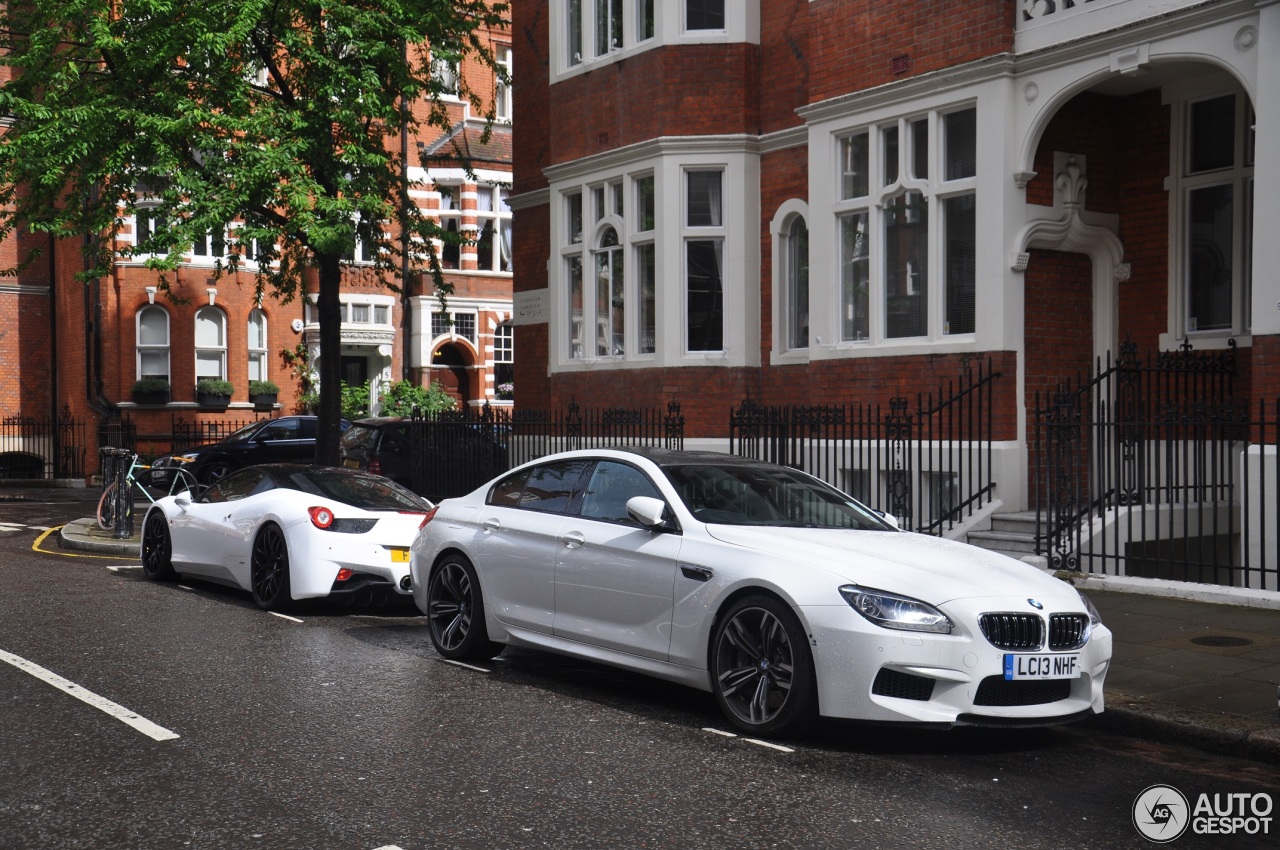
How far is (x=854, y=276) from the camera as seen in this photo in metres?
15.2

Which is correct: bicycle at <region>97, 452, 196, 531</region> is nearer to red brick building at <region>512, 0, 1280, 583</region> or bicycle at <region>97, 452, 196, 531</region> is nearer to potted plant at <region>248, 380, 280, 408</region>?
red brick building at <region>512, 0, 1280, 583</region>

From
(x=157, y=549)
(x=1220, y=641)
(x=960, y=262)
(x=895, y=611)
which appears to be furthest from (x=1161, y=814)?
(x=157, y=549)

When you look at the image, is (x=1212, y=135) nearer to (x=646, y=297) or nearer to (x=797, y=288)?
Answer: (x=797, y=288)

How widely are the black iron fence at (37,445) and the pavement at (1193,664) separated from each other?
29.9 m

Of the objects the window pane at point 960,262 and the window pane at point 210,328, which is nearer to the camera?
the window pane at point 960,262

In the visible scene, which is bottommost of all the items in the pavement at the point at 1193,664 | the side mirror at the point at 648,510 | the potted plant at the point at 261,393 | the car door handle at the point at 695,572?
the pavement at the point at 1193,664

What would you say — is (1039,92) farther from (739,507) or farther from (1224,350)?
(739,507)

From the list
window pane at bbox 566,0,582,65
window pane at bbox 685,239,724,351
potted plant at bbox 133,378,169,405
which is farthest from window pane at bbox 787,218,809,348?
potted plant at bbox 133,378,169,405

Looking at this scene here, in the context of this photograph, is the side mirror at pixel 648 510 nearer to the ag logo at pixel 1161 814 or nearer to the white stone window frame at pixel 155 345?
the ag logo at pixel 1161 814

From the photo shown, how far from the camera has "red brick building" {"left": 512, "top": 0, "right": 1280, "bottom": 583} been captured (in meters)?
13.0

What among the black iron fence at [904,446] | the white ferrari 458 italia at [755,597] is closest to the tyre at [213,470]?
the black iron fence at [904,446]

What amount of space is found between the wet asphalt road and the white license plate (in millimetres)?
421

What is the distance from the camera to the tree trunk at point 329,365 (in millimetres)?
18406

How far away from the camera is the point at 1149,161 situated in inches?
547
